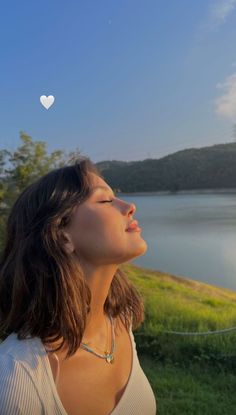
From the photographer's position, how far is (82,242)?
1183 mm

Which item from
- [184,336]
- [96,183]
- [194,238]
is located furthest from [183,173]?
[96,183]

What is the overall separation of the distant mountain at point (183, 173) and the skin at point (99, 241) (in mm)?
Result: 34830

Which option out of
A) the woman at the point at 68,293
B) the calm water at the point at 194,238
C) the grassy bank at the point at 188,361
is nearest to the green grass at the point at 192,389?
the grassy bank at the point at 188,361

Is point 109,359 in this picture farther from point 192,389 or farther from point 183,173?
point 183,173

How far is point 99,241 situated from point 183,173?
40255 millimetres

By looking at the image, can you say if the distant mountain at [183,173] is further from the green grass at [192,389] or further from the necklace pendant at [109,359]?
the necklace pendant at [109,359]

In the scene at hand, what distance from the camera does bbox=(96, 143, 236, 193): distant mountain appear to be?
38281 millimetres

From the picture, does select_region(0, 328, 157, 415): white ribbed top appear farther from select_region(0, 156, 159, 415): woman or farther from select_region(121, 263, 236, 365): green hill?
select_region(121, 263, 236, 365): green hill

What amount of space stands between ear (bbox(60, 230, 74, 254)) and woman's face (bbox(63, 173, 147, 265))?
0.01 m

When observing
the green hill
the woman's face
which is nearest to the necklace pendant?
the woman's face

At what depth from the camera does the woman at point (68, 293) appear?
1087 millimetres

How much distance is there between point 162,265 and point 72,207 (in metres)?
15.1

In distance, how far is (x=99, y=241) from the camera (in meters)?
1.17

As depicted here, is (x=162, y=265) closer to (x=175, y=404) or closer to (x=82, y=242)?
(x=175, y=404)
